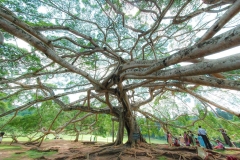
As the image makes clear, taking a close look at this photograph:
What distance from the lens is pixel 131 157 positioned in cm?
390

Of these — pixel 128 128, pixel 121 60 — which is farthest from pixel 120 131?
pixel 121 60

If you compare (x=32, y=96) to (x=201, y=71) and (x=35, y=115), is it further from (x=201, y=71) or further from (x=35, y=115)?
(x=201, y=71)

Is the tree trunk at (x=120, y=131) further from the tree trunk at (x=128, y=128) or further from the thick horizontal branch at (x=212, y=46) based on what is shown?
the thick horizontal branch at (x=212, y=46)

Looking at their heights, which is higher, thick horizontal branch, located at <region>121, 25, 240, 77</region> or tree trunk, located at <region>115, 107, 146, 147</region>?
thick horizontal branch, located at <region>121, 25, 240, 77</region>

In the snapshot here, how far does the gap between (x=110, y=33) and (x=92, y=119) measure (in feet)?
21.8

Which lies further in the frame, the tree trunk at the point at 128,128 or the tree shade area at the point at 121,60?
the tree trunk at the point at 128,128

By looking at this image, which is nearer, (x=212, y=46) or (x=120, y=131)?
(x=212, y=46)

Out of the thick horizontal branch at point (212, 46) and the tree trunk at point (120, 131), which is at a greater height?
the thick horizontal branch at point (212, 46)

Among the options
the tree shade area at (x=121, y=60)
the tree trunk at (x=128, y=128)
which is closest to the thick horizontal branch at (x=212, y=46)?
the tree shade area at (x=121, y=60)

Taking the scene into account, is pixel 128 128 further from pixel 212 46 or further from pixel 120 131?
pixel 212 46

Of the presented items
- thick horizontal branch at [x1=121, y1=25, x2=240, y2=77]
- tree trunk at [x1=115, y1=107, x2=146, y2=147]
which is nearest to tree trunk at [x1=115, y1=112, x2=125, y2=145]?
tree trunk at [x1=115, y1=107, x2=146, y2=147]

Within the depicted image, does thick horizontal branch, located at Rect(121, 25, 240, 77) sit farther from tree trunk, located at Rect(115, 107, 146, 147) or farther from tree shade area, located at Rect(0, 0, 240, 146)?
tree trunk, located at Rect(115, 107, 146, 147)

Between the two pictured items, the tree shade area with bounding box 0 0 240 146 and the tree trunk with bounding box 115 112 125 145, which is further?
the tree trunk with bounding box 115 112 125 145

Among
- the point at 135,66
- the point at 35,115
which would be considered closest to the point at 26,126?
the point at 35,115
